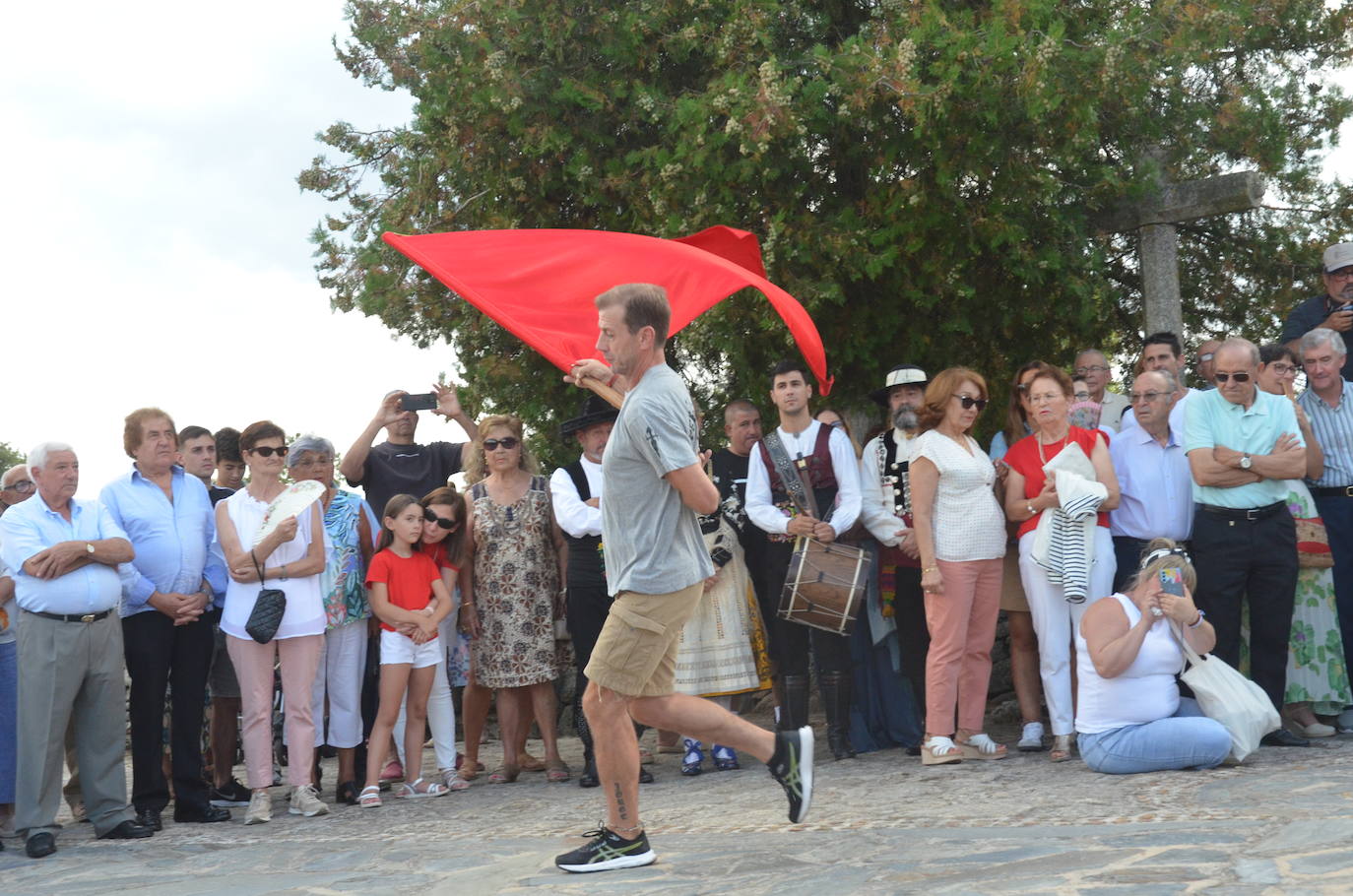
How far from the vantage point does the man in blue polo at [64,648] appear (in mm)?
6605

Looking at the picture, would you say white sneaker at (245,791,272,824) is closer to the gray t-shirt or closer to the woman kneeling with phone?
the gray t-shirt

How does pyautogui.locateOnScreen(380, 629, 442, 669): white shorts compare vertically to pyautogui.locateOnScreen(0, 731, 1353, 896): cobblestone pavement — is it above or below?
above

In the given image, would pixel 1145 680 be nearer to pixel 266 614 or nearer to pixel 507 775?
pixel 507 775

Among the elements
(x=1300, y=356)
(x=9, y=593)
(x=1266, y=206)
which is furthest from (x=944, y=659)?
(x=1266, y=206)

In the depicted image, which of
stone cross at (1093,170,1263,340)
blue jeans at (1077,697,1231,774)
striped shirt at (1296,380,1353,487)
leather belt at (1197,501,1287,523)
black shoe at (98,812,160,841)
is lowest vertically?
black shoe at (98,812,160,841)

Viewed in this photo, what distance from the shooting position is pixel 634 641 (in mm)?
4926

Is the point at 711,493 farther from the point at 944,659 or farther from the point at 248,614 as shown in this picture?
→ the point at 248,614

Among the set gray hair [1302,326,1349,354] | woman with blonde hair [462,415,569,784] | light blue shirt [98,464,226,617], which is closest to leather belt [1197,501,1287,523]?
gray hair [1302,326,1349,354]

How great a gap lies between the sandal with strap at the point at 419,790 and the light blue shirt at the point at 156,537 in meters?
1.55

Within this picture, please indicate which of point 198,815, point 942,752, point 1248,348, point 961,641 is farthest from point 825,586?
point 198,815

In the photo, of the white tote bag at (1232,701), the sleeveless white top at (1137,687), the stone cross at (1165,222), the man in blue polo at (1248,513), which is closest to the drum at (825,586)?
the sleeveless white top at (1137,687)

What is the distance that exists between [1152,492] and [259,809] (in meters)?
5.11

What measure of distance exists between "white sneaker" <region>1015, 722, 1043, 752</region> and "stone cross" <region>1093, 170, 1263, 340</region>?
4.14 meters

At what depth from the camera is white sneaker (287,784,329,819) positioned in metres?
7.25
